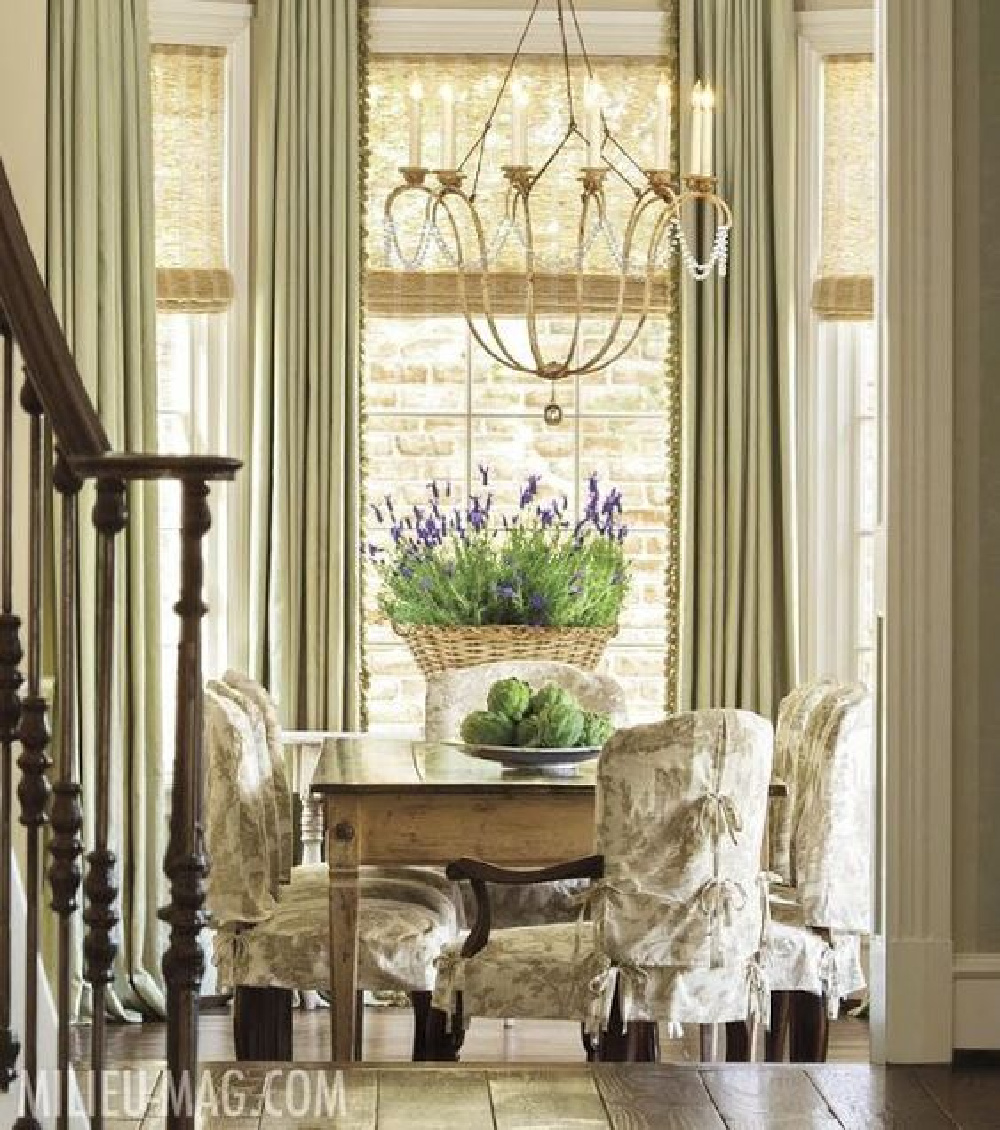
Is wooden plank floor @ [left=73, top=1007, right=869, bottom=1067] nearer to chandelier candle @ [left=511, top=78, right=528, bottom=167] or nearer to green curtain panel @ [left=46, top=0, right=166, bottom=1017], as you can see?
green curtain panel @ [left=46, top=0, right=166, bottom=1017]

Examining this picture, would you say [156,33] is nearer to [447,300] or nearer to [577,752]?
[447,300]

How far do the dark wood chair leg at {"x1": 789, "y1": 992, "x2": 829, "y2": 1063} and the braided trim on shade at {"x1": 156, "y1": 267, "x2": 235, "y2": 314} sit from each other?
2.96m

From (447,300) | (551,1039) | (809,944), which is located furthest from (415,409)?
(809,944)

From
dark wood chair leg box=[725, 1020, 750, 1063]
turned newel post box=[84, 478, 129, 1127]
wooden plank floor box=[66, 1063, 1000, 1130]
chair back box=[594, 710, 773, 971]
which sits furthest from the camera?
dark wood chair leg box=[725, 1020, 750, 1063]

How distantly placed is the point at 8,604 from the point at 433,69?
4140 mm

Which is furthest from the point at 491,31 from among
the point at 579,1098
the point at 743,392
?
the point at 579,1098

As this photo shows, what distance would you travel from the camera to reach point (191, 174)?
642 centimetres

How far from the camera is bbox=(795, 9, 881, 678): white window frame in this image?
21.0ft

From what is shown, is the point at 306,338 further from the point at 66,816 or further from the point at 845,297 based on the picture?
the point at 66,816

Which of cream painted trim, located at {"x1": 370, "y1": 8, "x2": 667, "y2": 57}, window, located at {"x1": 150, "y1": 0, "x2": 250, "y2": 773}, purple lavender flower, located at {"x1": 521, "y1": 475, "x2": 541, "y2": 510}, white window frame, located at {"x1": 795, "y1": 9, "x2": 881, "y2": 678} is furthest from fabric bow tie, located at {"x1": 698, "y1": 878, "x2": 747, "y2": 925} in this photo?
cream painted trim, located at {"x1": 370, "y1": 8, "x2": 667, "y2": 57}

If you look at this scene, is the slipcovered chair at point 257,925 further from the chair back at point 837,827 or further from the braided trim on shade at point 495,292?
the braided trim on shade at point 495,292

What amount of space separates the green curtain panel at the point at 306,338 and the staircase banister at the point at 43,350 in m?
3.64

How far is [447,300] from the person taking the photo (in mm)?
6477

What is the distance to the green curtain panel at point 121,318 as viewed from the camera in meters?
5.84
